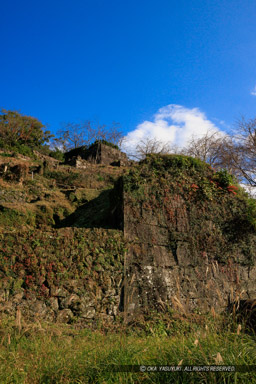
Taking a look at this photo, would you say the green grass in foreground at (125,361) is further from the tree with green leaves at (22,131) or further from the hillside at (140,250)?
the tree with green leaves at (22,131)

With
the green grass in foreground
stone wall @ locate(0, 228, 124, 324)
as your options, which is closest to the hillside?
stone wall @ locate(0, 228, 124, 324)

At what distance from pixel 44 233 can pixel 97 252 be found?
4.98 feet

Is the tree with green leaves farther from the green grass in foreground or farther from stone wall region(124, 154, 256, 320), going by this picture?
the green grass in foreground

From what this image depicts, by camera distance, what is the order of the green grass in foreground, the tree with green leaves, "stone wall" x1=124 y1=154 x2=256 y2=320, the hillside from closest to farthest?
1. the green grass in foreground
2. the hillside
3. "stone wall" x1=124 y1=154 x2=256 y2=320
4. the tree with green leaves

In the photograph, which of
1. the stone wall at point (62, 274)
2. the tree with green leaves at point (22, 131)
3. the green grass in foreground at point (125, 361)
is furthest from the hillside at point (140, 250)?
the tree with green leaves at point (22, 131)

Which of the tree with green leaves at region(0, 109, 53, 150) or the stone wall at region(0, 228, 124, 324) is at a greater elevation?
the tree with green leaves at region(0, 109, 53, 150)

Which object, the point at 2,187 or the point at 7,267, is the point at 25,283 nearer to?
the point at 7,267

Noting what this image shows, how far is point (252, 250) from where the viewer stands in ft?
31.0

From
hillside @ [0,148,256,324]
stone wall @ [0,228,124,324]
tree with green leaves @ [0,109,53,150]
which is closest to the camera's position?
stone wall @ [0,228,124,324]

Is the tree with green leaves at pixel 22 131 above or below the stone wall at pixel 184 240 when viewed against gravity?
above

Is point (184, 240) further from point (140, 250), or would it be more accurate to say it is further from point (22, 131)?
point (22, 131)

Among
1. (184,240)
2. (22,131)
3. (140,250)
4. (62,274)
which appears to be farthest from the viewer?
(22,131)

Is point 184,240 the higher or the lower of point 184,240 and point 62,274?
the higher

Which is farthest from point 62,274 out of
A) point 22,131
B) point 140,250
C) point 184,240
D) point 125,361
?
point 22,131
